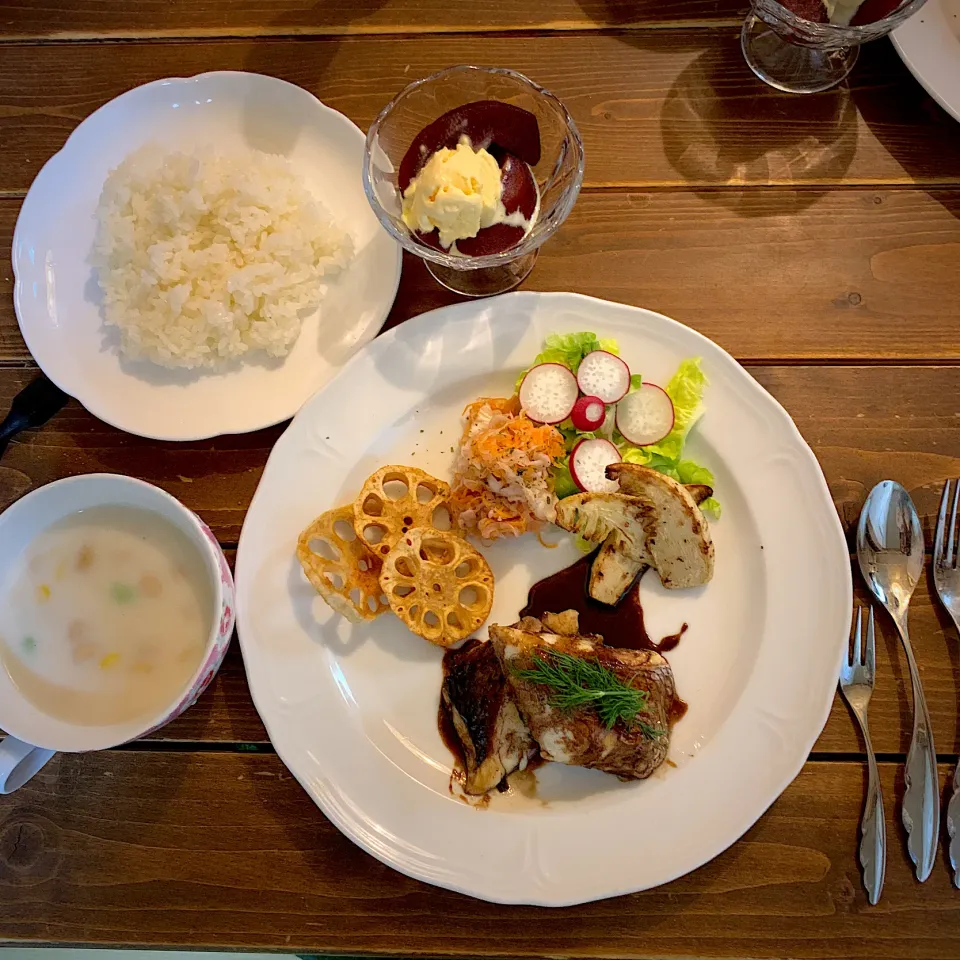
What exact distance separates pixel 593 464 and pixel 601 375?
239mm

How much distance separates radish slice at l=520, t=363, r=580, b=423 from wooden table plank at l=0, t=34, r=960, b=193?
0.66 meters

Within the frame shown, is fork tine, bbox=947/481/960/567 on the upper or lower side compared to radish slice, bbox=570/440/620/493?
lower

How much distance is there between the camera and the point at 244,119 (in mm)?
2271

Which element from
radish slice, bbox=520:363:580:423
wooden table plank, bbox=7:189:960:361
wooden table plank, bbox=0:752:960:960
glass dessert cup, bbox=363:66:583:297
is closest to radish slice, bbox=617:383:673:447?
radish slice, bbox=520:363:580:423

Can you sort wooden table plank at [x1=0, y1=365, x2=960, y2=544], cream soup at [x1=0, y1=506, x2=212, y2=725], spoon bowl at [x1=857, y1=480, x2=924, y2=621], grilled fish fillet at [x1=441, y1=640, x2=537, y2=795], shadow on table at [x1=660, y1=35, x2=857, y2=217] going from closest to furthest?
cream soup at [x1=0, y1=506, x2=212, y2=725], grilled fish fillet at [x1=441, y1=640, x2=537, y2=795], spoon bowl at [x1=857, y1=480, x2=924, y2=621], wooden table plank at [x1=0, y1=365, x2=960, y2=544], shadow on table at [x1=660, y1=35, x2=857, y2=217]

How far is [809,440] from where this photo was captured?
7.23ft

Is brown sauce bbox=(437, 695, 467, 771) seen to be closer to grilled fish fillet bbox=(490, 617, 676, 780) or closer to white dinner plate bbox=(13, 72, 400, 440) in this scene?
grilled fish fillet bbox=(490, 617, 676, 780)

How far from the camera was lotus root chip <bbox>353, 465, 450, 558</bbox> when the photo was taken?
204 centimetres

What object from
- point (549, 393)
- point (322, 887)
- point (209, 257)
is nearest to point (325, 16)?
point (209, 257)

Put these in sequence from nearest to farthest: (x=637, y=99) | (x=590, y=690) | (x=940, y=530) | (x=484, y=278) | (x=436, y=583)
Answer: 1. (x=590, y=690)
2. (x=436, y=583)
3. (x=940, y=530)
4. (x=484, y=278)
5. (x=637, y=99)

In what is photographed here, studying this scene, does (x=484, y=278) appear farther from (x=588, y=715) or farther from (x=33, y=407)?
(x=33, y=407)

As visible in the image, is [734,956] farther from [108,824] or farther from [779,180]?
[779,180]

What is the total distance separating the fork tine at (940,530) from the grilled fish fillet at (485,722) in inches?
47.6

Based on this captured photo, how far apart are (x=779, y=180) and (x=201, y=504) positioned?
1.93 metres
